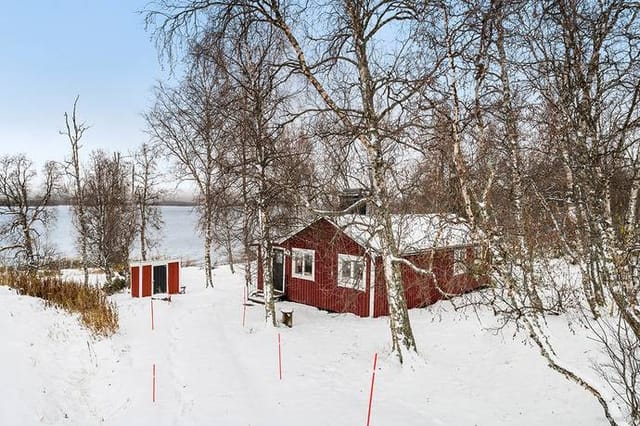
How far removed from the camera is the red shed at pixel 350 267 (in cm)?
1236

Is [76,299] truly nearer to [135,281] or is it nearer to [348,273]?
[135,281]

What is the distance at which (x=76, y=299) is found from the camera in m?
10.1

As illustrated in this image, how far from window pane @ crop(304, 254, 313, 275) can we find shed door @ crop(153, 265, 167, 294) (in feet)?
21.4

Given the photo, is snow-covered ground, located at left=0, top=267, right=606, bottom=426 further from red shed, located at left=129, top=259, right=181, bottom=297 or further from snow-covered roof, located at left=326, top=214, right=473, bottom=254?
red shed, located at left=129, top=259, right=181, bottom=297

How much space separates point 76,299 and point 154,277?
620 cm

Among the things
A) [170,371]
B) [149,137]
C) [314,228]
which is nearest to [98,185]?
[149,137]

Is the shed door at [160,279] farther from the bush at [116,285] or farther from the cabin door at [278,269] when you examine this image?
the cabin door at [278,269]

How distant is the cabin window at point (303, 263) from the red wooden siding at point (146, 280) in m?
6.21

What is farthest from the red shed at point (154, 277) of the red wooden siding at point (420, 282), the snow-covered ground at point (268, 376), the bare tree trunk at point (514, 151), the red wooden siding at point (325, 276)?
the bare tree trunk at point (514, 151)

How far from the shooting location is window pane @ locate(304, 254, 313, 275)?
46.3 ft

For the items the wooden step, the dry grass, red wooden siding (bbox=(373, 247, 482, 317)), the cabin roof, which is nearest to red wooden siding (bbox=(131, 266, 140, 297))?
the dry grass

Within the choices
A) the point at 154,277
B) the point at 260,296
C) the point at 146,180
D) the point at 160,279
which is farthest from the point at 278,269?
the point at 146,180

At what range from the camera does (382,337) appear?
10258 mm

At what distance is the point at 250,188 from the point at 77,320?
5.43m
